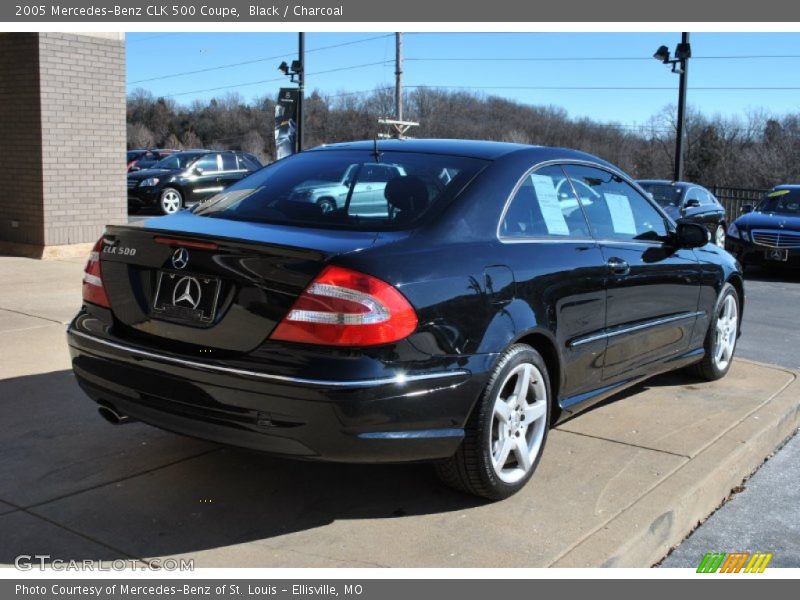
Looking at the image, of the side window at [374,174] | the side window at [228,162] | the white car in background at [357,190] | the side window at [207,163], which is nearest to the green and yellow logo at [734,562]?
the white car in background at [357,190]

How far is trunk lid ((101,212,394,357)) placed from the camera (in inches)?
131

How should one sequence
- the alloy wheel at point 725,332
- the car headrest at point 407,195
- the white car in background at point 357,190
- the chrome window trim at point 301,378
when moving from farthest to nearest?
the alloy wheel at point 725,332 < the white car in background at point 357,190 < the car headrest at point 407,195 < the chrome window trim at point 301,378

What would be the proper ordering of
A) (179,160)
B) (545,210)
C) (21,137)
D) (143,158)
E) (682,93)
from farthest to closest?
(143,158)
(179,160)
(682,93)
(21,137)
(545,210)

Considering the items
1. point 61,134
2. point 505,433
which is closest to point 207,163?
point 61,134

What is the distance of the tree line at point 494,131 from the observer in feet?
189

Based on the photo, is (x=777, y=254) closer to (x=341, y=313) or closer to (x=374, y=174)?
(x=374, y=174)

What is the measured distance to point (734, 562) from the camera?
3.68 metres

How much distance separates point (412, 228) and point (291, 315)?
2.33 feet

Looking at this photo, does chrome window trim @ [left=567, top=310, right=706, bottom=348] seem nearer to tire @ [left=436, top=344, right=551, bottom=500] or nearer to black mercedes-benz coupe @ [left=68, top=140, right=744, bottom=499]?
black mercedes-benz coupe @ [left=68, top=140, right=744, bottom=499]

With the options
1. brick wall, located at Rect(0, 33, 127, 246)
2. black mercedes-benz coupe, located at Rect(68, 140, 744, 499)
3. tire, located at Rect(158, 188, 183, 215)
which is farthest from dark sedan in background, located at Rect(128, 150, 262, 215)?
black mercedes-benz coupe, located at Rect(68, 140, 744, 499)

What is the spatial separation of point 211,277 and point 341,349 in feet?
2.05

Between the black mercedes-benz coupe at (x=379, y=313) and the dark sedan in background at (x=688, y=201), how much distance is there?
1125 cm

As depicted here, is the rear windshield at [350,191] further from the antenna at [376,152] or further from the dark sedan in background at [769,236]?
the dark sedan in background at [769,236]

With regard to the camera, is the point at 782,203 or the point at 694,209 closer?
the point at 782,203
